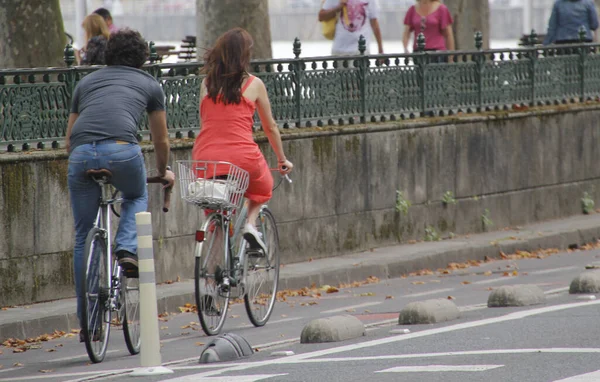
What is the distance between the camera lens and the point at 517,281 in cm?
1316

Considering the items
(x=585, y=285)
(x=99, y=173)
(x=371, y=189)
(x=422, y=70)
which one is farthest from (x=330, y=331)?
(x=422, y=70)

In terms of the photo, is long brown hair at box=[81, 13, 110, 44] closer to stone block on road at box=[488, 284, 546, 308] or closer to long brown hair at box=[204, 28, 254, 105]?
long brown hair at box=[204, 28, 254, 105]

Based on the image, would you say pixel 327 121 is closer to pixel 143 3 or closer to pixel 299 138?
pixel 299 138

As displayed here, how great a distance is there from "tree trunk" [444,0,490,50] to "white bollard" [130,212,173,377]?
1338 centimetres

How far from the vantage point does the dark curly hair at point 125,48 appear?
8883mm

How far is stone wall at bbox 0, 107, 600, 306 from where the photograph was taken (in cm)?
1111

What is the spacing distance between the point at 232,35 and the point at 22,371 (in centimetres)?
267

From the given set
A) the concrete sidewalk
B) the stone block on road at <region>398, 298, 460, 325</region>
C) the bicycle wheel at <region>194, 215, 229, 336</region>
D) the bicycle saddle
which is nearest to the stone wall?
the concrete sidewalk

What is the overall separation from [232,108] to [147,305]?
233cm

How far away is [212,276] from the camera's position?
973 centimetres

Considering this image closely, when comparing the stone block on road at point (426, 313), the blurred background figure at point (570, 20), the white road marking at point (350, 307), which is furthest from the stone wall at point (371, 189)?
the stone block on road at point (426, 313)

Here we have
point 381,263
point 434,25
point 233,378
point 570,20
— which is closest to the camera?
point 233,378

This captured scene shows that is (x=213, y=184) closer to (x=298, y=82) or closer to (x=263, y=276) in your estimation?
(x=263, y=276)

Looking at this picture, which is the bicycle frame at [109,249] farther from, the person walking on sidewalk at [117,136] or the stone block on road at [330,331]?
the stone block on road at [330,331]
